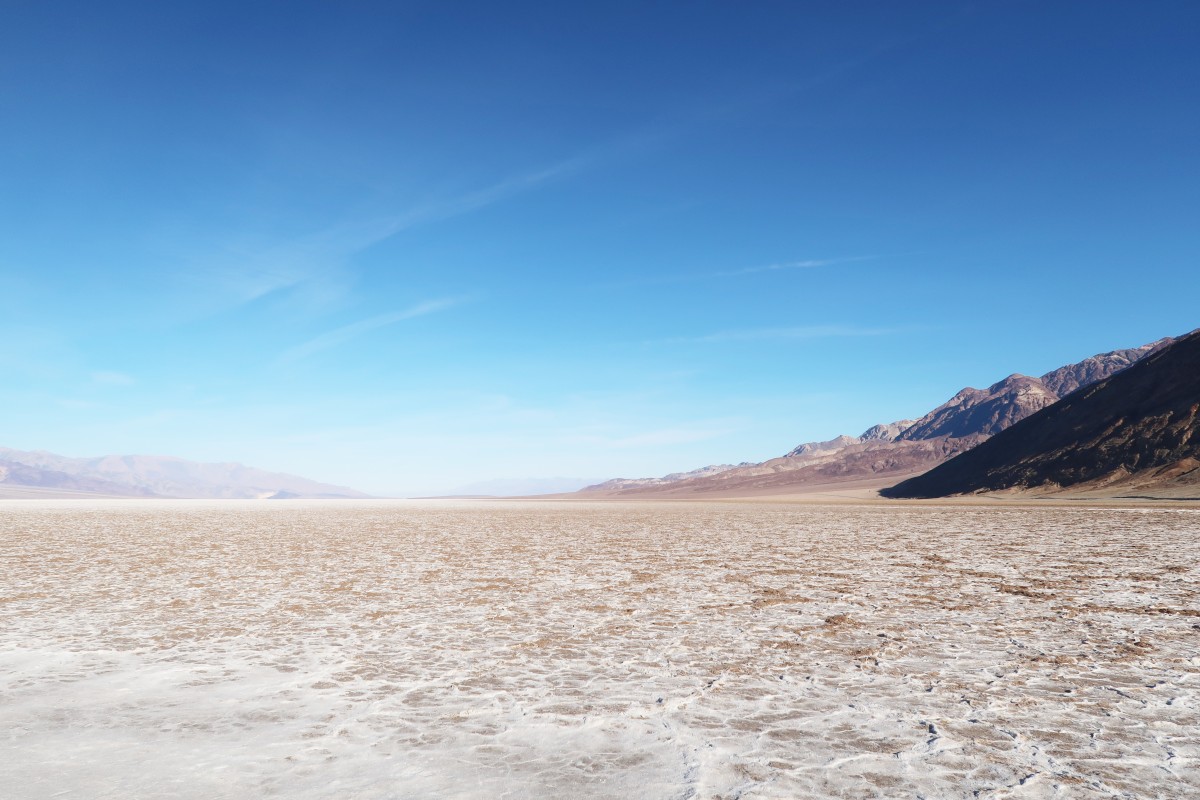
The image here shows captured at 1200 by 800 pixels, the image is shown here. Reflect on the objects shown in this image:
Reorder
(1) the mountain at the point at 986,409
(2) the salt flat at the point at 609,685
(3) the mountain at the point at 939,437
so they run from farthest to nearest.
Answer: (1) the mountain at the point at 986,409 → (3) the mountain at the point at 939,437 → (2) the salt flat at the point at 609,685

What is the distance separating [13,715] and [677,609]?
5426mm

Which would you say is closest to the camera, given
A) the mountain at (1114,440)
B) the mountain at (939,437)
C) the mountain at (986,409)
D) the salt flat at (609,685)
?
the salt flat at (609,685)

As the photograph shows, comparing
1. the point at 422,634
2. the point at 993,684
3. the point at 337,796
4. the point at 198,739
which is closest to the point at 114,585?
the point at 422,634

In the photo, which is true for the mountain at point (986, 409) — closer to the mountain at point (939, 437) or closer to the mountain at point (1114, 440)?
the mountain at point (939, 437)

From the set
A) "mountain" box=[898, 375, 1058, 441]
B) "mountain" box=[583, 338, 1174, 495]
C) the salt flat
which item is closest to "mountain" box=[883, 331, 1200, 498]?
"mountain" box=[583, 338, 1174, 495]

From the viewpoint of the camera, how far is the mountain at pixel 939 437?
375 feet

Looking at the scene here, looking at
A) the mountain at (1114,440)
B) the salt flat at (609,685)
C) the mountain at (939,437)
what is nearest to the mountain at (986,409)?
the mountain at (939,437)

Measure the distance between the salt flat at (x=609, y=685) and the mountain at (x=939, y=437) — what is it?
9939cm

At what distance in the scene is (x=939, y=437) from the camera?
123625 millimetres

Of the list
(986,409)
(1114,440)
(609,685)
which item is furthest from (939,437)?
(609,685)

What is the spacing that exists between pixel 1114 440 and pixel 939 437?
245 feet

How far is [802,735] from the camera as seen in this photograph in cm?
385

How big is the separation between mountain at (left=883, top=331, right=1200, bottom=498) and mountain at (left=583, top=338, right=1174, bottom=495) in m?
36.4

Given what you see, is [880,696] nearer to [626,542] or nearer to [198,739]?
[198,739]
